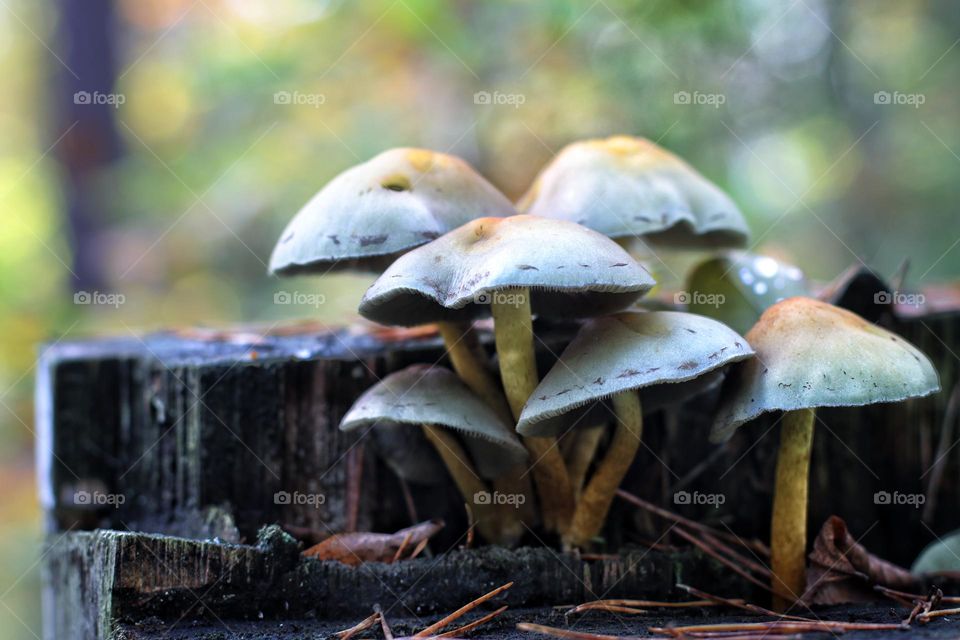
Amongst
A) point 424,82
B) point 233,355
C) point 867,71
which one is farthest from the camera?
point 867,71

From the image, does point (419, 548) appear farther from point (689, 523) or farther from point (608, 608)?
point (689, 523)

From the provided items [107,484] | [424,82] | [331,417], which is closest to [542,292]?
[331,417]

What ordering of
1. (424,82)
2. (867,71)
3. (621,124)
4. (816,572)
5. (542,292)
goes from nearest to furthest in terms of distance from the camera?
(816,572) → (542,292) → (621,124) → (424,82) → (867,71)

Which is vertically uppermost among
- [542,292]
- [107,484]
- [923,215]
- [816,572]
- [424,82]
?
[424,82]

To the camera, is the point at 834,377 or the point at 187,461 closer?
the point at 834,377

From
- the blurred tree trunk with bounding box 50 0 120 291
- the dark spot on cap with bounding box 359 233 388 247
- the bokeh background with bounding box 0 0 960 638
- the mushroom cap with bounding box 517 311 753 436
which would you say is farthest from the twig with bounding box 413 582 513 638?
the blurred tree trunk with bounding box 50 0 120 291

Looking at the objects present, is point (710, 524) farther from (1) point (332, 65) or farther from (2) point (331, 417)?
(1) point (332, 65)

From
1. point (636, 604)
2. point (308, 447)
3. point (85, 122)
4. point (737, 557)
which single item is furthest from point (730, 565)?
point (85, 122)
